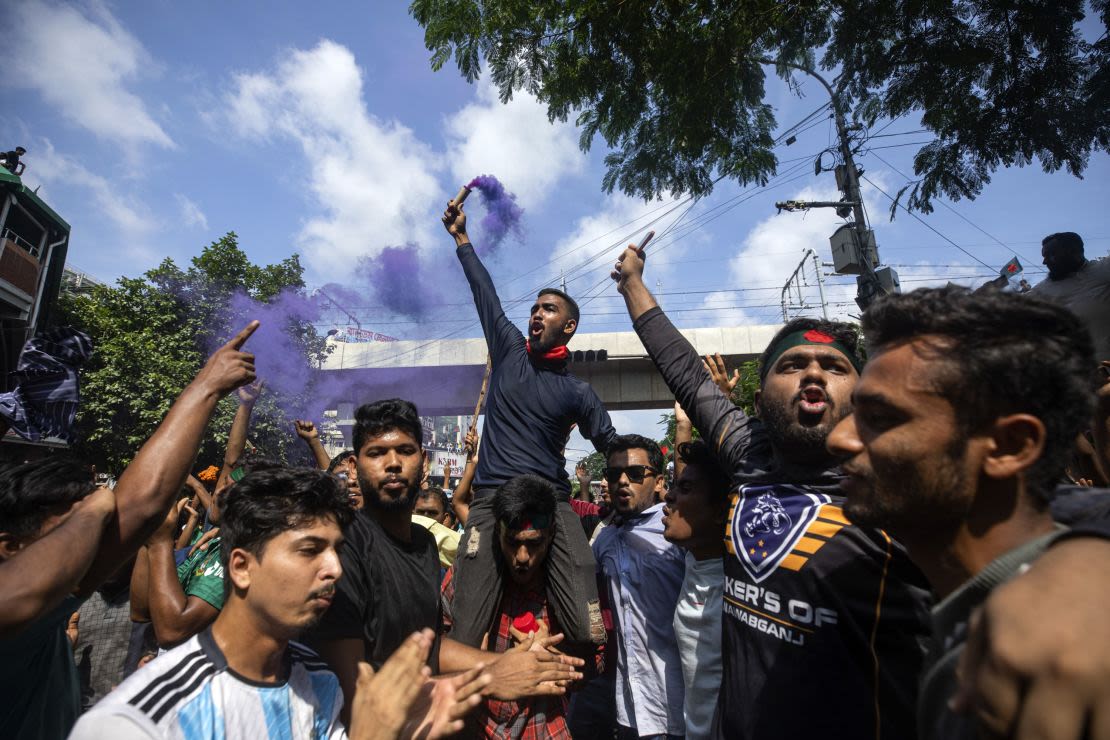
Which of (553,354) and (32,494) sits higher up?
(553,354)

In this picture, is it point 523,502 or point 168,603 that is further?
point 523,502

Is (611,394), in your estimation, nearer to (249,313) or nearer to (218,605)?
(249,313)

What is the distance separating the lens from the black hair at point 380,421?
3.04m

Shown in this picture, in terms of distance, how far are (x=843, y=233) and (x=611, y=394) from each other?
14.3m

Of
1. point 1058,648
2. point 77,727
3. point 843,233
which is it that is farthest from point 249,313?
point 1058,648

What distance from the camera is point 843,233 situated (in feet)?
32.1

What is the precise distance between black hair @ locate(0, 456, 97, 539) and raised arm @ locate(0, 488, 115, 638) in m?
0.77

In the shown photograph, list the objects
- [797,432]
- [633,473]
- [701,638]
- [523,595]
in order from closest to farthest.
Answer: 1. [797,432]
2. [701,638]
3. [523,595]
4. [633,473]

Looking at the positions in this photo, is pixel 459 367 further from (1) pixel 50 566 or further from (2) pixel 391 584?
(1) pixel 50 566

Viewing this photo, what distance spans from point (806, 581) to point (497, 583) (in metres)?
1.85

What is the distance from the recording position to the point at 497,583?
125 inches

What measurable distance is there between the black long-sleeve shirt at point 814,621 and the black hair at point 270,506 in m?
1.54

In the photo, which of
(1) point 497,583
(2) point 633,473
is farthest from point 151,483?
(2) point 633,473

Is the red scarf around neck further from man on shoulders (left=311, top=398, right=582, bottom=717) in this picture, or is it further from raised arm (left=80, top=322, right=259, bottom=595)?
raised arm (left=80, top=322, right=259, bottom=595)
